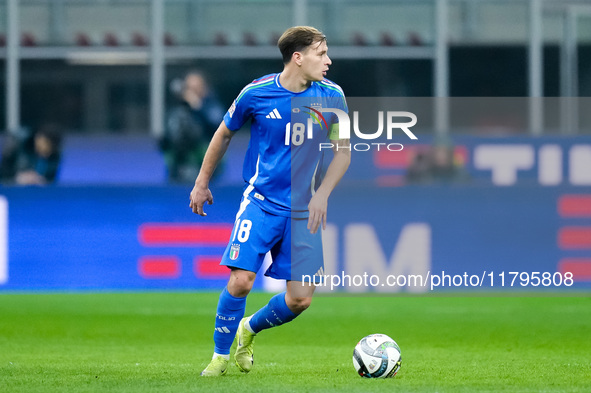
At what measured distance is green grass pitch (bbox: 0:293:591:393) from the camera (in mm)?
5684

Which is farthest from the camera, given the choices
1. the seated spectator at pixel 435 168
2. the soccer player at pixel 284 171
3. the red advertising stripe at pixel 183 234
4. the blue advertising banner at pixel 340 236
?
the seated spectator at pixel 435 168

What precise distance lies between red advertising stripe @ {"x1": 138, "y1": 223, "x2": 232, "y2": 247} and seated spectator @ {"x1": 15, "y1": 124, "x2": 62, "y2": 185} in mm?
1277

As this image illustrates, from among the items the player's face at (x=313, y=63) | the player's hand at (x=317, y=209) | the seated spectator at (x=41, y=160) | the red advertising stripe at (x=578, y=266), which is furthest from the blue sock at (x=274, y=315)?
the seated spectator at (x=41, y=160)

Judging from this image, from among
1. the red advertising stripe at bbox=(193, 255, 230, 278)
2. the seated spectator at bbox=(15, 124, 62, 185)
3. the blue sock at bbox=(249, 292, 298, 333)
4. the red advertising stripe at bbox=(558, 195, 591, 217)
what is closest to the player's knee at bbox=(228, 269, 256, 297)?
the blue sock at bbox=(249, 292, 298, 333)

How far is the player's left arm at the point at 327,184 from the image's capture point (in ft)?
19.1

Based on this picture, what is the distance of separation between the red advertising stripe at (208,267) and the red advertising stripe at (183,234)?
0.13 meters

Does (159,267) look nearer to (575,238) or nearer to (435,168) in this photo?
(435,168)

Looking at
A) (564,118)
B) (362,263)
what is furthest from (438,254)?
(564,118)

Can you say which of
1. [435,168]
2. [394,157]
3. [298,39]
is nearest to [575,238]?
[435,168]

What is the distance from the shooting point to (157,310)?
32.4 ft

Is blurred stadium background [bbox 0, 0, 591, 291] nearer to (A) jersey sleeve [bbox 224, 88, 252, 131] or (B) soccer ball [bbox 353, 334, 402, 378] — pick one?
(B) soccer ball [bbox 353, 334, 402, 378]

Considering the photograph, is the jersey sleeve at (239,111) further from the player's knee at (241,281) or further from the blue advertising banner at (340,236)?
the blue advertising banner at (340,236)

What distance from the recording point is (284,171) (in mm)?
5953

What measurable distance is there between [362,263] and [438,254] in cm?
71
